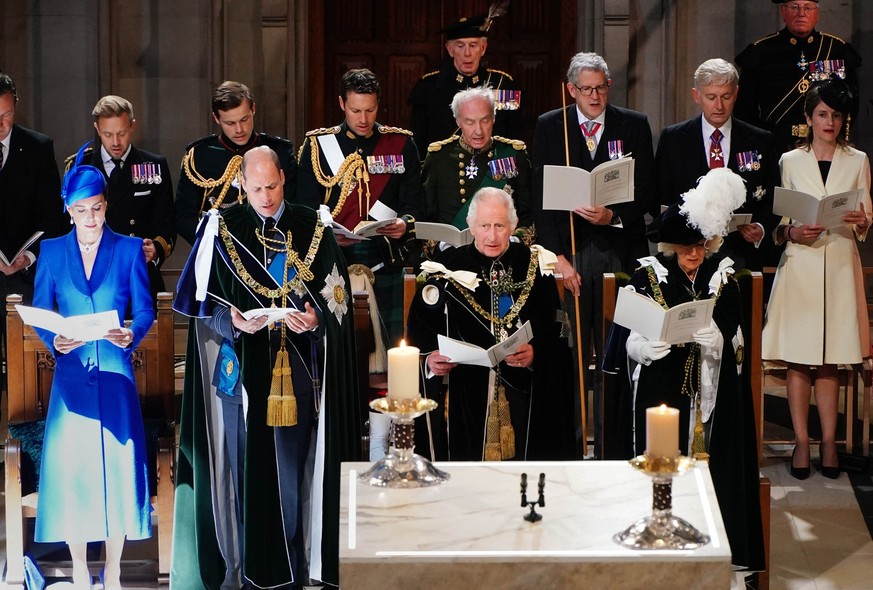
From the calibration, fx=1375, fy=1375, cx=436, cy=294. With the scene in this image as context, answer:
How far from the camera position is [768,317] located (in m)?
6.81

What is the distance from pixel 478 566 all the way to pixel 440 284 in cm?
230

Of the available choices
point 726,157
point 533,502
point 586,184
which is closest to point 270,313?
point 586,184

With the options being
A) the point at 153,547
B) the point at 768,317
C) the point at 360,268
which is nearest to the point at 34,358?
the point at 153,547

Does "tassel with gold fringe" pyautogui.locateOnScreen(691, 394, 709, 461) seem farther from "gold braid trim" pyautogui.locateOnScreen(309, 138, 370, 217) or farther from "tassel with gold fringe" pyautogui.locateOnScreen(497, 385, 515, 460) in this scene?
"gold braid trim" pyautogui.locateOnScreen(309, 138, 370, 217)

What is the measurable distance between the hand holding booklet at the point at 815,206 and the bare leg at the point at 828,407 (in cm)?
74

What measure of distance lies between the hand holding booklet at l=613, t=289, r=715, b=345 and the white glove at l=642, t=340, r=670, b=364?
0.02 meters

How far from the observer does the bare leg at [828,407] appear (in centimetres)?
662

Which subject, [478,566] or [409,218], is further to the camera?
[409,218]

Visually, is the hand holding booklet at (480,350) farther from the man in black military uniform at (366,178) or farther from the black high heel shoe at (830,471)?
the black high heel shoe at (830,471)

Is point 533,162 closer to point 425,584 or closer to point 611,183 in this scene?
point 611,183

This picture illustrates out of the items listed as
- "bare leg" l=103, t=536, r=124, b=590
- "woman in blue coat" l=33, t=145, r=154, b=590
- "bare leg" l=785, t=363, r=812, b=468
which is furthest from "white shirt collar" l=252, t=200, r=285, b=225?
"bare leg" l=785, t=363, r=812, b=468

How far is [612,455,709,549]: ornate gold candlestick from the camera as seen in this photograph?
10.1 feet

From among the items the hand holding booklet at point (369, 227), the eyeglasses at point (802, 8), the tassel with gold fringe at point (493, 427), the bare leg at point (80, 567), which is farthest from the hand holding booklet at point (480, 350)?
the eyeglasses at point (802, 8)

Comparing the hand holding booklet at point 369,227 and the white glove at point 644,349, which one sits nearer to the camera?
the white glove at point 644,349
